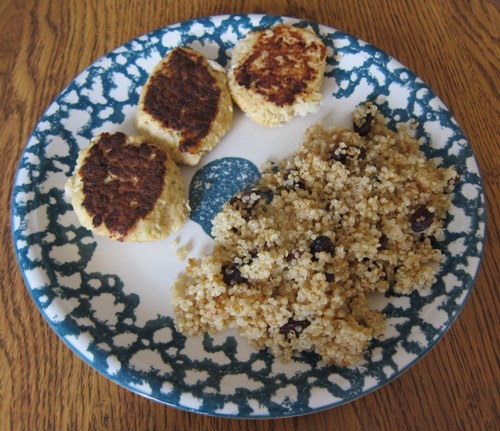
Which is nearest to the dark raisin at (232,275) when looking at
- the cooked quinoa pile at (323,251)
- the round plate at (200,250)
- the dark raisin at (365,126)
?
the cooked quinoa pile at (323,251)

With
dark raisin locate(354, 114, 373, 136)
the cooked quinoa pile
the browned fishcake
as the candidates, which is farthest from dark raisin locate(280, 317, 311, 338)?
dark raisin locate(354, 114, 373, 136)

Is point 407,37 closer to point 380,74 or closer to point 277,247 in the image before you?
point 380,74

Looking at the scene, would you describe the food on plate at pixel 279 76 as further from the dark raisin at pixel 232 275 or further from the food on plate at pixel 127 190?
the dark raisin at pixel 232 275

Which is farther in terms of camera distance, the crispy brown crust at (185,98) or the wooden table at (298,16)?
the crispy brown crust at (185,98)

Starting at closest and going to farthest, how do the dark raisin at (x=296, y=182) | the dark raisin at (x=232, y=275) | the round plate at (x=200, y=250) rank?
the round plate at (x=200, y=250), the dark raisin at (x=232, y=275), the dark raisin at (x=296, y=182)

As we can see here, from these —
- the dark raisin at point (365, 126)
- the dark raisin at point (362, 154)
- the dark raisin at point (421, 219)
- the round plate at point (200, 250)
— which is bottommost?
the round plate at point (200, 250)

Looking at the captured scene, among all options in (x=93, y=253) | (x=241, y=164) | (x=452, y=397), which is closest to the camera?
(x=452, y=397)

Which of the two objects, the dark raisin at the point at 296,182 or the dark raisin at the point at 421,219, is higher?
the dark raisin at the point at 421,219

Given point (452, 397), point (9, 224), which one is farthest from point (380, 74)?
point (9, 224)
